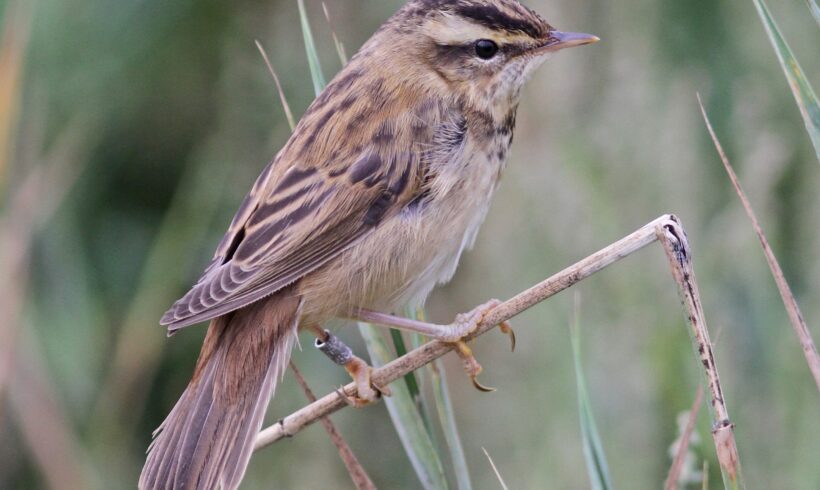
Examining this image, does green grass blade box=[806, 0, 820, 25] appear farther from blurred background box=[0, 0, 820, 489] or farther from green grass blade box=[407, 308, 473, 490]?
blurred background box=[0, 0, 820, 489]

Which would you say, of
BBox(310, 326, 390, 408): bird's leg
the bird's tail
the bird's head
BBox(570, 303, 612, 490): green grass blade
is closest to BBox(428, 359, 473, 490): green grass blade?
BBox(310, 326, 390, 408): bird's leg

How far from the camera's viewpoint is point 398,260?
10.3 ft

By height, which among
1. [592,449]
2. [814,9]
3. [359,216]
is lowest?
[592,449]

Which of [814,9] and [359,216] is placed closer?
[814,9]

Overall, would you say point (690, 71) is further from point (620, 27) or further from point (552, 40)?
point (552, 40)

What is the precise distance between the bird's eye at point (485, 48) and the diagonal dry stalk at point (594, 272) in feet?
2.99

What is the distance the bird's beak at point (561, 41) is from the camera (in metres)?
3.22

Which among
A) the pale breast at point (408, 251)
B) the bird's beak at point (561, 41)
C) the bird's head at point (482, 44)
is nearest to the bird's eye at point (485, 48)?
the bird's head at point (482, 44)

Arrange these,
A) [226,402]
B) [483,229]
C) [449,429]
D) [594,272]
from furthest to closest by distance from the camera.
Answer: [483,229]
[226,402]
[449,429]
[594,272]

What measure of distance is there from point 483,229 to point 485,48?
56.8 inches

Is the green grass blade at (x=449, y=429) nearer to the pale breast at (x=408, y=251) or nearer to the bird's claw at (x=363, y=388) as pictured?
the bird's claw at (x=363, y=388)

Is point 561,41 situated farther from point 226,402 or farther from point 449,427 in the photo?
point 226,402

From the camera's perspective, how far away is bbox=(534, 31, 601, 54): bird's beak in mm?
3215

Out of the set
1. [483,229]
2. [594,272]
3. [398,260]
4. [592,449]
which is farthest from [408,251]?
[483,229]
